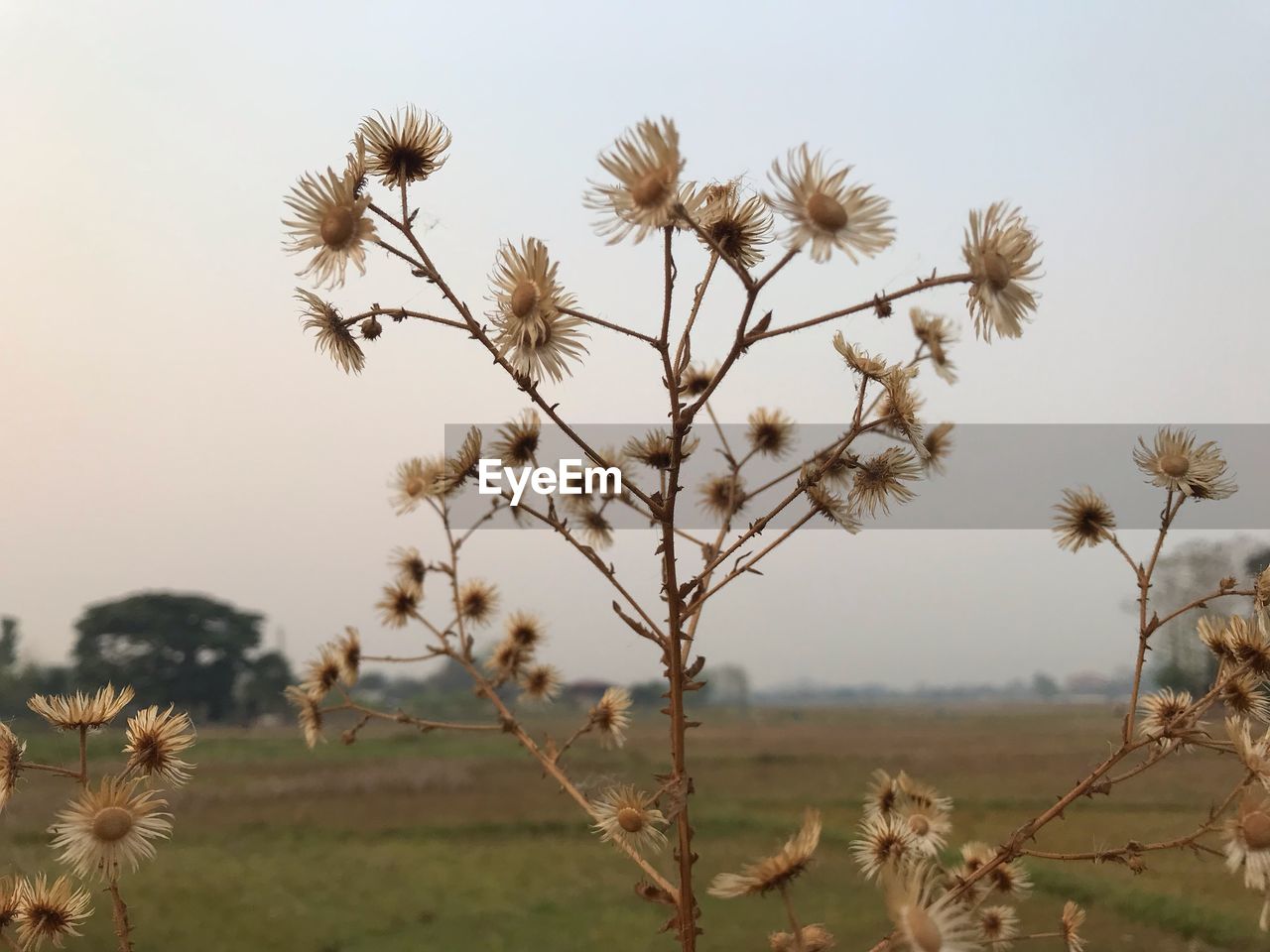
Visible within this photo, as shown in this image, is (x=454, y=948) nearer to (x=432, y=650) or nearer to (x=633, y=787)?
(x=432, y=650)

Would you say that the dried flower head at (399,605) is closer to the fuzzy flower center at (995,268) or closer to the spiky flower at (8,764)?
the spiky flower at (8,764)

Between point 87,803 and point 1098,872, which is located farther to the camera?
point 1098,872

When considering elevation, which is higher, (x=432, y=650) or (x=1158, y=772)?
(x=432, y=650)

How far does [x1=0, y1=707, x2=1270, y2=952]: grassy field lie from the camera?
1039 mm

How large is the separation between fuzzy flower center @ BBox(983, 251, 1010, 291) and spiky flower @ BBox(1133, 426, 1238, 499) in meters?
0.23

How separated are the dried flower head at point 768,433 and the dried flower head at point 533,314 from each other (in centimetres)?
28

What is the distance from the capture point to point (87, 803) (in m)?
0.35

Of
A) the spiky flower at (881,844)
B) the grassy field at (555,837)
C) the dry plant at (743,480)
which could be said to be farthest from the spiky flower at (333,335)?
the grassy field at (555,837)

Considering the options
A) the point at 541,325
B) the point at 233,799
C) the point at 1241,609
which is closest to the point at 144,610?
the point at 233,799

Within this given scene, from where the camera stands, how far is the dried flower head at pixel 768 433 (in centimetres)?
63

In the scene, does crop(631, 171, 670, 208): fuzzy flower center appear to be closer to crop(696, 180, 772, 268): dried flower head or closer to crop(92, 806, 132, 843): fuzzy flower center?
crop(696, 180, 772, 268): dried flower head

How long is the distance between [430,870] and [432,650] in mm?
909

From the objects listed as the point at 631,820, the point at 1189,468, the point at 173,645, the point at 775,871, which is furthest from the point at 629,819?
the point at 173,645

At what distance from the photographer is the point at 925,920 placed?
300 millimetres
